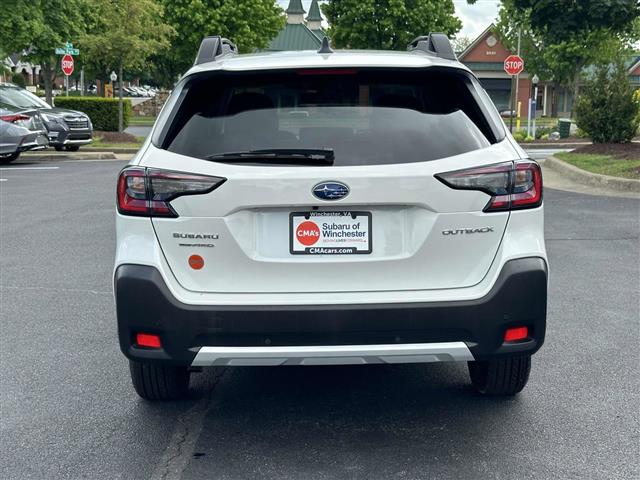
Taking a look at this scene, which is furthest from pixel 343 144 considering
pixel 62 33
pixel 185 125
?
pixel 62 33

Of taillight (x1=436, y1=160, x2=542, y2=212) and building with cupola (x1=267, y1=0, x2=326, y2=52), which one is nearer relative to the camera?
Answer: taillight (x1=436, y1=160, x2=542, y2=212)

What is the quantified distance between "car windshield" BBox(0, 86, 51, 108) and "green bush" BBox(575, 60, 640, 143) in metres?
13.1

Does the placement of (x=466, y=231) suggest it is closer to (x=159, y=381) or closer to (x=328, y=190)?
(x=328, y=190)

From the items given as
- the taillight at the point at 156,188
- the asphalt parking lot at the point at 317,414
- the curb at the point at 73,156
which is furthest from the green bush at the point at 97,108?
the taillight at the point at 156,188

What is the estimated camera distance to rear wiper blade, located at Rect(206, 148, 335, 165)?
3.68 m

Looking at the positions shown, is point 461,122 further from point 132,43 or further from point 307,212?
point 132,43

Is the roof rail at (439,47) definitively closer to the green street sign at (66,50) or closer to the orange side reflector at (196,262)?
the orange side reflector at (196,262)

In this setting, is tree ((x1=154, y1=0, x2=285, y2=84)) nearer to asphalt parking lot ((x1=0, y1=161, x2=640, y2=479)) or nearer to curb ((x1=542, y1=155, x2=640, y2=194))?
curb ((x1=542, y1=155, x2=640, y2=194))

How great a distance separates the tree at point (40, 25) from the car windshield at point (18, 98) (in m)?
2.55

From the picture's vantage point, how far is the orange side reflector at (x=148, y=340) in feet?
12.3

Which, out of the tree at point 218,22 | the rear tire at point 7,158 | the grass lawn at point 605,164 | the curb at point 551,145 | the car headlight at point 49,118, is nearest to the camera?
the grass lawn at point 605,164

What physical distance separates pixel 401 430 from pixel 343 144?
55.9 inches

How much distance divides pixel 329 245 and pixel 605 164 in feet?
45.9

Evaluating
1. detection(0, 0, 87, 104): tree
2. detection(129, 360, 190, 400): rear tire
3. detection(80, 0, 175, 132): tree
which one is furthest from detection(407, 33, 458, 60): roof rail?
detection(80, 0, 175, 132): tree
